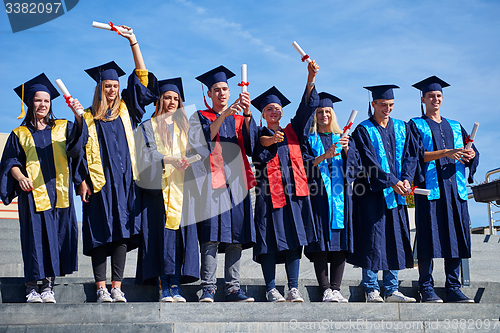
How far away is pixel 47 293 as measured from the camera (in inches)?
163

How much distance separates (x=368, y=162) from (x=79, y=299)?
9.40ft

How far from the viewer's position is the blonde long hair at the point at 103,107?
4.59 m

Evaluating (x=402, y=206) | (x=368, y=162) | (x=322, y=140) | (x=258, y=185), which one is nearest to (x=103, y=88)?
(x=258, y=185)

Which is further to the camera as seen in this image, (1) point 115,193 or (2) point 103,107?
(2) point 103,107

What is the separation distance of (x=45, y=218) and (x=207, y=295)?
4.71 ft

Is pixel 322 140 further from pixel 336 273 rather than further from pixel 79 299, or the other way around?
pixel 79 299

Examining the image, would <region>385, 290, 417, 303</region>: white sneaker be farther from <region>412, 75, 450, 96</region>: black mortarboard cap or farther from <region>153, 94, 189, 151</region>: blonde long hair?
<region>153, 94, 189, 151</region>: blonde long hair

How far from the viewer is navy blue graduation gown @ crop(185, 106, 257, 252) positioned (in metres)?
4.43

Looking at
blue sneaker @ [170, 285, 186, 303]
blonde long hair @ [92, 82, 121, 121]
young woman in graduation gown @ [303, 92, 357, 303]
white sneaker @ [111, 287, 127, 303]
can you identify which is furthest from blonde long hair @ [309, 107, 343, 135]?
white sneaker @ [111, 287, 127, 303]

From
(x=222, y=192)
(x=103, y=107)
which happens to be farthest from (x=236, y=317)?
(x=103, y=107)

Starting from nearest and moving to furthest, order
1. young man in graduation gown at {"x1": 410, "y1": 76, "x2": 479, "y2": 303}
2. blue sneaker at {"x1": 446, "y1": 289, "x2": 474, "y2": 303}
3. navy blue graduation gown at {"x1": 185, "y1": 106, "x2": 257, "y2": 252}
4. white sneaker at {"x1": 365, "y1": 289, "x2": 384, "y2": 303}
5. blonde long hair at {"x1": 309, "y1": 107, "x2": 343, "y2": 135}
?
1. navy blue graduation gown at {"x1": 185, "y1": 106, "x2": 257, "y2": 252}
2. white sneaker at {"x1": 365, "y1": 289, "x2": 384, "y2": 303}
3. blue sneaker at {"x1": 446, "y1": 289, "x2": 474, "y2": 303}
4. young man in graduation gown at {"x1": 410, "y1": 76, "x2": 479, "y2": 303}
5. blonde long hair at {"x1": 309, "y1": 107, "x2": 343, "y2": 135}

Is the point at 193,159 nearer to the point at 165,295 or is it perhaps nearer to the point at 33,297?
the point at 165,295

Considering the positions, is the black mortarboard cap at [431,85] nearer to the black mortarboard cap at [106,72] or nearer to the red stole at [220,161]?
the red stole at [220,161]

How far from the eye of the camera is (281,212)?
15.6 feet
